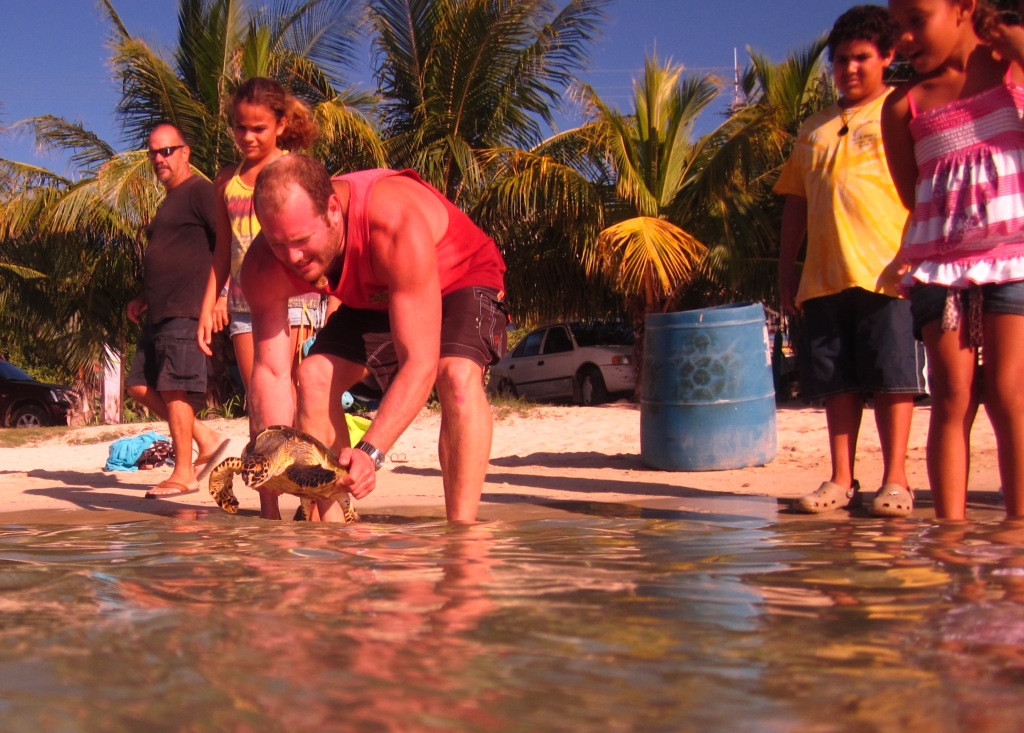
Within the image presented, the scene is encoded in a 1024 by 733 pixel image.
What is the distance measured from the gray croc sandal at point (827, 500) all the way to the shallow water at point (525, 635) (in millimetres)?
1949

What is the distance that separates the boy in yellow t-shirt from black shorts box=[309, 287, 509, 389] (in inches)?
55.3

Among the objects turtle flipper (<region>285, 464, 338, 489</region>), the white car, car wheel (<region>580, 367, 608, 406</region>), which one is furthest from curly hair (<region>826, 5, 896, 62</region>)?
car wheel (<region>580, 367, 608, 406</region>)

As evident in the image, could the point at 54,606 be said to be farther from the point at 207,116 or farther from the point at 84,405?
the point at 84,405

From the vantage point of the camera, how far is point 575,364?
1625cm

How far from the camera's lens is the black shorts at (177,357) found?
532 centimetres

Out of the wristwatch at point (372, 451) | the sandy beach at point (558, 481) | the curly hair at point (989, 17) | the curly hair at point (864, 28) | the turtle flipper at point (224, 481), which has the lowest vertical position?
the sandy beach at point (558, 481)

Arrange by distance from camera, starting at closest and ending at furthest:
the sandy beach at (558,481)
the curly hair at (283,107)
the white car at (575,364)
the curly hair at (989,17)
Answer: the curly hair at (989,17)
the curly hair at (283,107)
the sandy beach at (558,481)
the white car at (575,364)

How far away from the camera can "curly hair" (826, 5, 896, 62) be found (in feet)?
13.5

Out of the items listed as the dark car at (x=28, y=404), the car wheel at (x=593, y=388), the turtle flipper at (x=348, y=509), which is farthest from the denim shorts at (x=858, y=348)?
the dark car at (x=28, y=404)

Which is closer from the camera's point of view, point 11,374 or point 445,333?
point 445,333

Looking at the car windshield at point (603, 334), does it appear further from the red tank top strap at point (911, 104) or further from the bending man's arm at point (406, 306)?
the bending man's arm at point (406, 306)

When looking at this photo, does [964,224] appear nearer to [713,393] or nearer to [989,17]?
[989,17]

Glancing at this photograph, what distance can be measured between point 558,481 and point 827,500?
2003 mm

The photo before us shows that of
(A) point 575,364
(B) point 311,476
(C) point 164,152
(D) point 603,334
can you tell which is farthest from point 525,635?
(D) point 603,334
